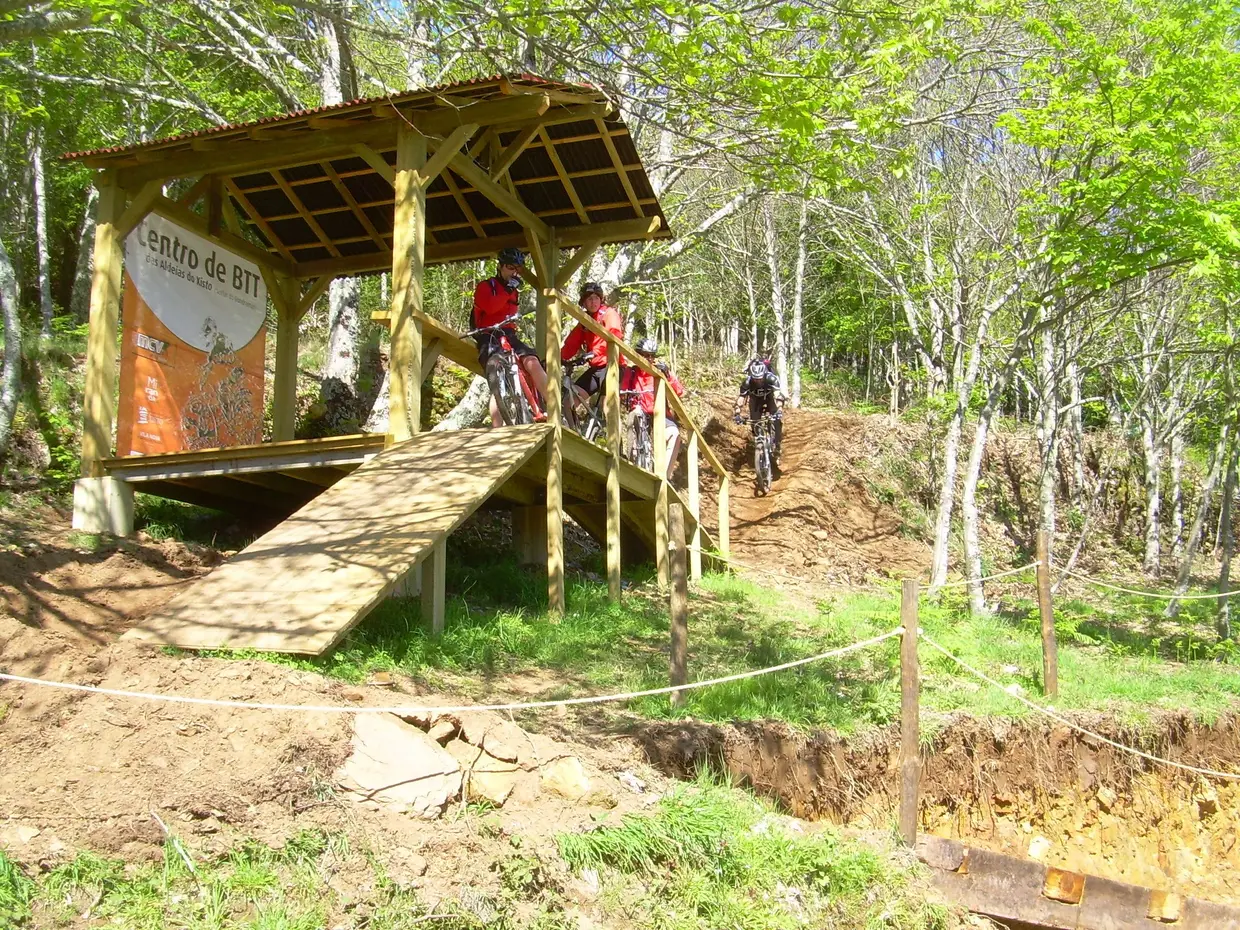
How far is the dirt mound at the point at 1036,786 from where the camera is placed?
22.3 ft

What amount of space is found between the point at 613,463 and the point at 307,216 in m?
3.88

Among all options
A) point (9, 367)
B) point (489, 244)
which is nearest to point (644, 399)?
point (489, 244)

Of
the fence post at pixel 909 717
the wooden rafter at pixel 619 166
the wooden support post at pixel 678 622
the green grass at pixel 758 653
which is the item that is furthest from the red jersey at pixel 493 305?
the fence post at pixel 909 717

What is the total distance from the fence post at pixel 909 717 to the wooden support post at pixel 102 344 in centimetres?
628

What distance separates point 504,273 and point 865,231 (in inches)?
469

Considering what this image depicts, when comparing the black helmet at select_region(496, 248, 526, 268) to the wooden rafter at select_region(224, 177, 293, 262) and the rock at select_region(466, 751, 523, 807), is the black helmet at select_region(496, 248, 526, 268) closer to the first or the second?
the wooden rafter at select_region(224, 177, 293, 262)

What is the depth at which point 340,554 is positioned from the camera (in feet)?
21.7

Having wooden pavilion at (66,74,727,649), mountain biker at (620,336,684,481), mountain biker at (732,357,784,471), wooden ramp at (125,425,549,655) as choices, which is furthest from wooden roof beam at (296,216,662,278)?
mountain biker at (732,357,784,471)

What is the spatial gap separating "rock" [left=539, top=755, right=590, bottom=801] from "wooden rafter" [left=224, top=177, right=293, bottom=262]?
22.7 ft

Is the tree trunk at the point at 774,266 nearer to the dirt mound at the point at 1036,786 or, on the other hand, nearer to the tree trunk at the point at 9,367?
the dirt mound at the point at 1036,786

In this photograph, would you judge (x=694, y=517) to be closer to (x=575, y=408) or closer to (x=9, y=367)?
(x=575, y=408)

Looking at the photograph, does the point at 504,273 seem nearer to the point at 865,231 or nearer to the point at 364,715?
the point at 364,715

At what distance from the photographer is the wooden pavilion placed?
791 centimetres

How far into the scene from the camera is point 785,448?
2003 centimetres
